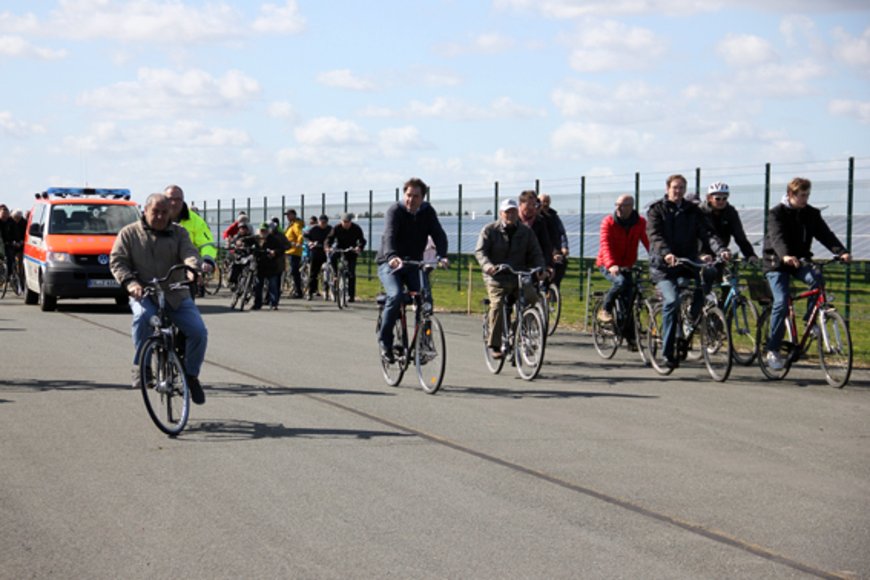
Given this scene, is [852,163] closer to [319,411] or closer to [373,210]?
[319,411]

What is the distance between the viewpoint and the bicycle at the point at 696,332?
13.2 metres

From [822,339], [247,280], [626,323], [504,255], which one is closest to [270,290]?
[247,280]

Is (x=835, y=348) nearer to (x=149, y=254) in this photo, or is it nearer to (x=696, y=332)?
(x=696, y=332)

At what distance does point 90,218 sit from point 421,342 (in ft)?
45.2

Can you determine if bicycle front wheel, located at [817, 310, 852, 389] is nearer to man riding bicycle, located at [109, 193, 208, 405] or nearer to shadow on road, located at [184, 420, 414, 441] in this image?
shadow on road, located at [184, 420, 414, 441]

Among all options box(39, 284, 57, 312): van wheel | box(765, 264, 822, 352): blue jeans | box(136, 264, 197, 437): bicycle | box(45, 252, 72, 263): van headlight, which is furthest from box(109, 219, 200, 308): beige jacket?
box(39, 284, 57, 312): van wheel

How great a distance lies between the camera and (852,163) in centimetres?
1878

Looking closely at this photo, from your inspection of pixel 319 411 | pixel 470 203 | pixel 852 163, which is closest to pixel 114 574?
pixel 319 411

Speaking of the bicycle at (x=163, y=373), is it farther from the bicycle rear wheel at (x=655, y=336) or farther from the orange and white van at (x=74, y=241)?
the orange and white van at (x=74, y=241)

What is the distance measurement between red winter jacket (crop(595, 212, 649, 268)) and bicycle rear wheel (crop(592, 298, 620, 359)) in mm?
528

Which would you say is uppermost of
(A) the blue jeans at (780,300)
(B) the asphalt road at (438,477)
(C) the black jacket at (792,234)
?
(C) the black jacket at (792,234)

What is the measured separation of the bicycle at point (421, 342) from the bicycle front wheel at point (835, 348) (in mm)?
3513

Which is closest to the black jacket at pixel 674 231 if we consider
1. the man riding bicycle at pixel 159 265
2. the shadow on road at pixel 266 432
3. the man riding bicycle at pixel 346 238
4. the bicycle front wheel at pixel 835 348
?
the bicycle front wheel at pixel 835 348

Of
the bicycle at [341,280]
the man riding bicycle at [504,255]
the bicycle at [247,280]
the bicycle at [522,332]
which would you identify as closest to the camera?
the bicycle at [522,332]
